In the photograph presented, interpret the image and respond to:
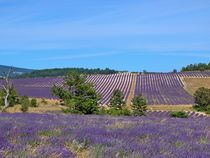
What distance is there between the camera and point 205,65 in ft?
583

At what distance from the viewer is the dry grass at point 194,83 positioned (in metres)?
107

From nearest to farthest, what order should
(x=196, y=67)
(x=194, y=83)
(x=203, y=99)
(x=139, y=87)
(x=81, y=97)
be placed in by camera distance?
(x=81, y=97) < (x=203, y=99) < (x=139, y=87) < (x=194, y=83) < (x=196, y=67)

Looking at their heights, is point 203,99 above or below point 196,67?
below

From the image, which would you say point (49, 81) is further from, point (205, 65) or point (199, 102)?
point (205, 65)

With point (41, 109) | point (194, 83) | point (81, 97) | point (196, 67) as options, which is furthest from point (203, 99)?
point (196, 67)

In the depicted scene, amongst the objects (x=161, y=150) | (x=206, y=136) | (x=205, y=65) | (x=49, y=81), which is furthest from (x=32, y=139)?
(x=205, y=65)

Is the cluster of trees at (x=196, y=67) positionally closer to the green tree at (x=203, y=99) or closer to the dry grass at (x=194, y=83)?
the dry grass at (x=194, y=83)

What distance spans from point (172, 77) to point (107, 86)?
2298 centimetres

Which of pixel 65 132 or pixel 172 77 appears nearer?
pixel 65 132

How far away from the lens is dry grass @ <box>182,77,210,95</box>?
350ft

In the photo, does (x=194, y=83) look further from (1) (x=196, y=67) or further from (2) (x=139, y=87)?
(1) (x=196, y=67)

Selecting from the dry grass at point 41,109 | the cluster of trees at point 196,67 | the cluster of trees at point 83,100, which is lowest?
the dry grass at point 41,109

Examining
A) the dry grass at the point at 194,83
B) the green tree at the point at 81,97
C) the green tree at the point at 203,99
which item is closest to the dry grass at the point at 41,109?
the green tree at the point at 81,97

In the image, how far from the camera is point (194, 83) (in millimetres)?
112125
